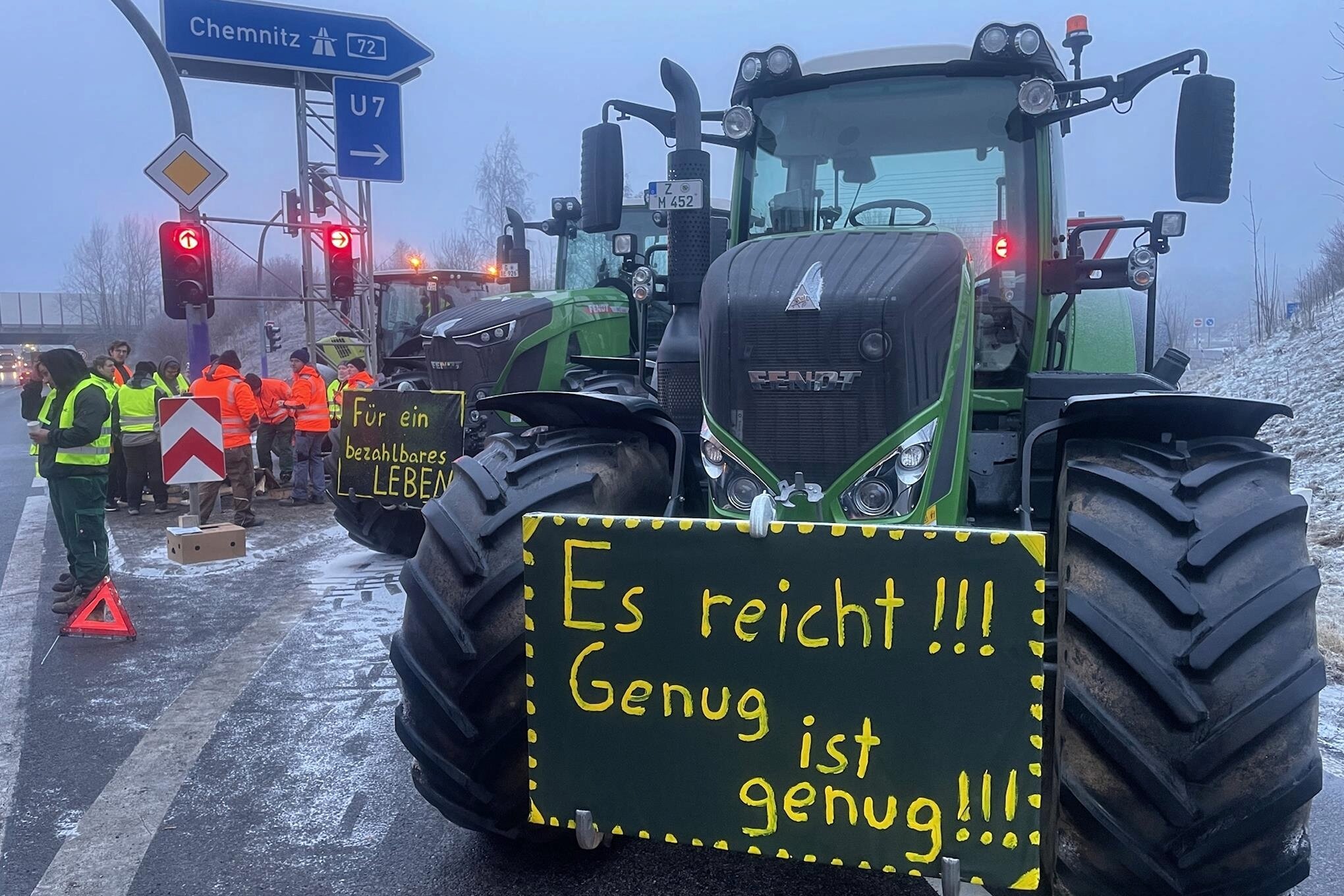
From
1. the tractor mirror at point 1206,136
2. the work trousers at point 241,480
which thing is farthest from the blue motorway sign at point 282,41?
the tractor mirror at point 1206,136

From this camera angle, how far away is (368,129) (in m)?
15.0

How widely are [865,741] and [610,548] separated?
0.77 m

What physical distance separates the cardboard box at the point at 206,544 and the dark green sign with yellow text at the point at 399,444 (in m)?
1.21

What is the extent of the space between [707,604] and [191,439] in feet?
24.0

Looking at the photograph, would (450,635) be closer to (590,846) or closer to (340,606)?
(590,846)

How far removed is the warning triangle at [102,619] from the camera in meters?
6.68

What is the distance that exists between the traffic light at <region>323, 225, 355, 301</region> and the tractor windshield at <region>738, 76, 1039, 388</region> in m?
9.51

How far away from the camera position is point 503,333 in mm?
9680

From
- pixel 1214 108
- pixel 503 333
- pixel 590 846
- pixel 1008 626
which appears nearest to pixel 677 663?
pixel 590 846

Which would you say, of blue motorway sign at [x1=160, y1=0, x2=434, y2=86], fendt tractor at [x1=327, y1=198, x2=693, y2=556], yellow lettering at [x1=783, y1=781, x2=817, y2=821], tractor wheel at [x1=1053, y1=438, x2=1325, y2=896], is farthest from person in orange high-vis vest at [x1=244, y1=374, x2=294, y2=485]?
tractor wheel at [x1=1053, y1=438, x2=1325, y2=896]

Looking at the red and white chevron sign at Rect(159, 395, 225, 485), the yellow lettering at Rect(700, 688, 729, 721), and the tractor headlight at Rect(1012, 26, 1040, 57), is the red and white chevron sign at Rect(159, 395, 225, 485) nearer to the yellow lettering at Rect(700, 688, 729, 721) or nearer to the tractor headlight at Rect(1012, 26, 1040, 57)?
the tractor headlight at Rect(1012, 26, 1040, 57)

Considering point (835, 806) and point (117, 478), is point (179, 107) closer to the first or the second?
point (117, 478)

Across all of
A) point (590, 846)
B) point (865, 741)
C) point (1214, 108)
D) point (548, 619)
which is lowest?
point (590, 846)

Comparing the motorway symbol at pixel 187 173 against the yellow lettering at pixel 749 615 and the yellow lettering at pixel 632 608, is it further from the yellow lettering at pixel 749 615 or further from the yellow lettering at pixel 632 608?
the yellow lettering at pixel 749 615
